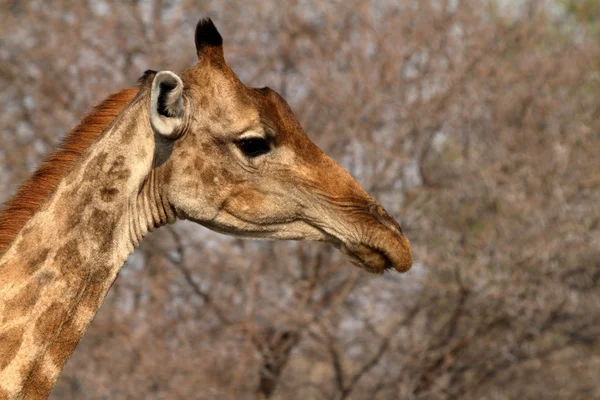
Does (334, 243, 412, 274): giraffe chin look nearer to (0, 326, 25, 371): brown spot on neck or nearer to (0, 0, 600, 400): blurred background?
(0, 326, 25, 371): brown spot on neck

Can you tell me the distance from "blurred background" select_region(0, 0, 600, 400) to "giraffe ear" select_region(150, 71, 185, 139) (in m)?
Answer: 7.09

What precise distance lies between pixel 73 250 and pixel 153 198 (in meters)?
0.48

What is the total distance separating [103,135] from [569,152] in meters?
8.86

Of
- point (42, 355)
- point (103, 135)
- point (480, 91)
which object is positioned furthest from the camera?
point (480, 91)

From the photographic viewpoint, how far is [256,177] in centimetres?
467

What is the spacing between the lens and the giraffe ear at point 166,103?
4.23m

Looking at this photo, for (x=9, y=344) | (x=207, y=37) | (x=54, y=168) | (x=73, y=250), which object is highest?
(x=207, y=37)

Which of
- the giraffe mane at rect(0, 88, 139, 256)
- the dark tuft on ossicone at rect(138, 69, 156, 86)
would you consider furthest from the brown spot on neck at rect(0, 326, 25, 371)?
the dark tuft on ossicone at rect(138, 69, 156, 86)

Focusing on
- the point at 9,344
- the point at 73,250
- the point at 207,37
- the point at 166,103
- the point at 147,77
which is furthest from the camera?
the point at 207,37

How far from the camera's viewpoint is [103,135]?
4.36 meters

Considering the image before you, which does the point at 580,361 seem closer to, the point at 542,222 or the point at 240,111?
the point at 542,222

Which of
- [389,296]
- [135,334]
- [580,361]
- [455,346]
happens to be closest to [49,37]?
[135,334]

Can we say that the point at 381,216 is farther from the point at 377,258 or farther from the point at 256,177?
the point at 256,177

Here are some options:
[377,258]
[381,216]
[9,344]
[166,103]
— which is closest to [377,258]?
[377,258]
